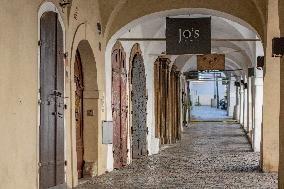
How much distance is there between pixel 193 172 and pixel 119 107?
2.68 m

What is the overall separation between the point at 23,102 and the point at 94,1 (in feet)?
16.0

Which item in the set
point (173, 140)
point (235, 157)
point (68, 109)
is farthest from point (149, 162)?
point (173, 140)

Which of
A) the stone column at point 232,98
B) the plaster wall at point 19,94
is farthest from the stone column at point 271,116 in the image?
the stone column at point 232,98

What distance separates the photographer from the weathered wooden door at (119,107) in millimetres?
A: 13125

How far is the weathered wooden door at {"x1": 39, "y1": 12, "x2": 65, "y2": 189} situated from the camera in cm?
810

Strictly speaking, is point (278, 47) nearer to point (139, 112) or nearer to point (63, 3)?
point (63, 3)

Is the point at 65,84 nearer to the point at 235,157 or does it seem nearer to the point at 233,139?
the point at 235,157

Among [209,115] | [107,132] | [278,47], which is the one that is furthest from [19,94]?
[209,115]

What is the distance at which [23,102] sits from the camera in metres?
7.30

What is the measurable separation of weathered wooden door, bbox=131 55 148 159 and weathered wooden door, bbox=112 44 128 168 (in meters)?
2.07

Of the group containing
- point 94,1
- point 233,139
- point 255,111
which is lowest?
point 233,139

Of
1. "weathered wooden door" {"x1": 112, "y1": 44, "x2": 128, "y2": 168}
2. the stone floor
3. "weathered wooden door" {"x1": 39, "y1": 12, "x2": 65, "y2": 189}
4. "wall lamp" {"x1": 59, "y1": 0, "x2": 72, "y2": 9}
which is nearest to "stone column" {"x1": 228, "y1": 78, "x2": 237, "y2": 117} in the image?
the stone floor

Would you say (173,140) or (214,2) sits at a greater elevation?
(214,2)

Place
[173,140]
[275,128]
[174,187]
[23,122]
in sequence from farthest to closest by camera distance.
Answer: [173,140] → [275,128] → [174,187] → [23,122]
